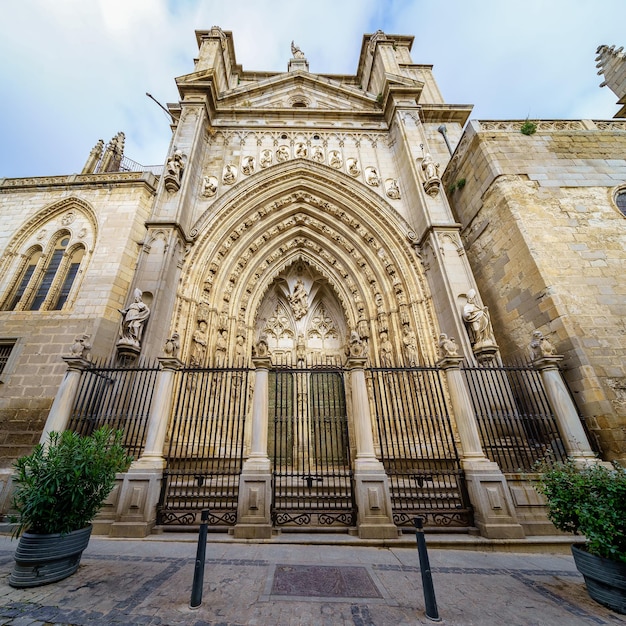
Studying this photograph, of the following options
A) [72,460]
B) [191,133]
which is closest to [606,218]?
[72,460]

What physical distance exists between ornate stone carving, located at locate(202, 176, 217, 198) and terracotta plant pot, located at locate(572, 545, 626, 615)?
12.7 m

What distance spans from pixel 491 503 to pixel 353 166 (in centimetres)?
1188

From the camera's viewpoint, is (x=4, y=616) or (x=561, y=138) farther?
(x=561, y=138)

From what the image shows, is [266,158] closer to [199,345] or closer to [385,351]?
[199,345]

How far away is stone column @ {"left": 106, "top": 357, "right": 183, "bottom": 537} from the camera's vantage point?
4.93 metres

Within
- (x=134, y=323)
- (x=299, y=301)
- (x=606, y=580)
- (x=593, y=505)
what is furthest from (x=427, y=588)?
(x=299, y=301)

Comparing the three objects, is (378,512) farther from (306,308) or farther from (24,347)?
(24,347)

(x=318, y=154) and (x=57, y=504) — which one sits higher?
(x=318, y=154)

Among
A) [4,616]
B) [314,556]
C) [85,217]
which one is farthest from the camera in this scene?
[85,217]

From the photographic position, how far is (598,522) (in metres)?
3.03

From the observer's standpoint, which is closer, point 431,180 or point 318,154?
point 431,180

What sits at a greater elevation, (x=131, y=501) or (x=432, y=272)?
(x=432, y=272)

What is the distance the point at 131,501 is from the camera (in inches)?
201

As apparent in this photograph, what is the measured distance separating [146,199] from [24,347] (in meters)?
6.57
